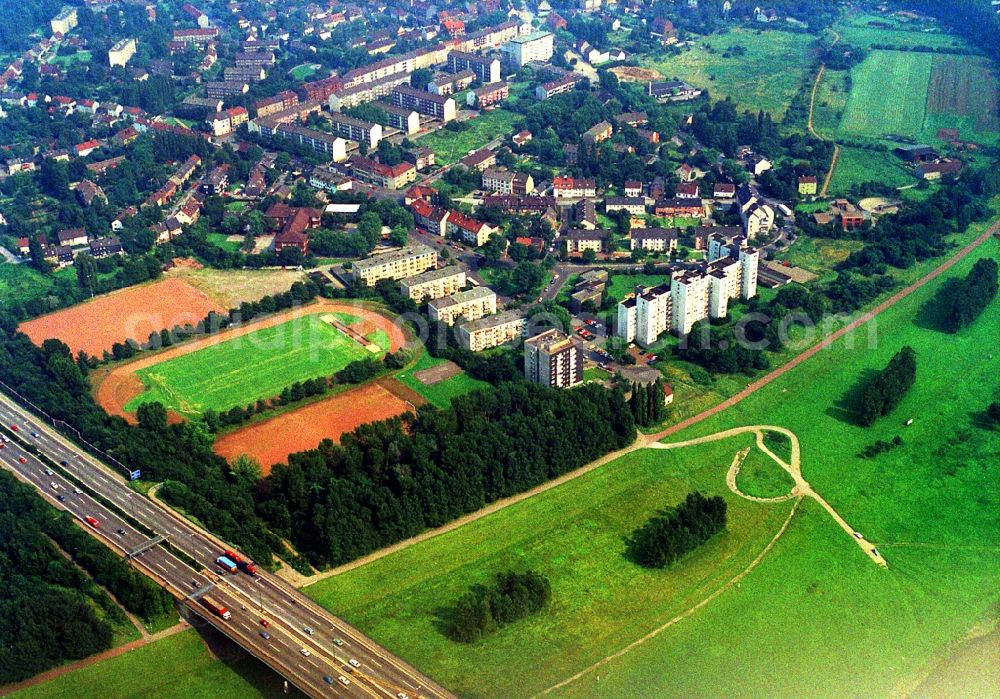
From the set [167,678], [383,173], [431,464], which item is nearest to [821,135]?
[383,173]

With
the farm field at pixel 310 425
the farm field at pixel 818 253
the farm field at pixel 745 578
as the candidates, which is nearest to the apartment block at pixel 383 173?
the farm field at pixel 818 253

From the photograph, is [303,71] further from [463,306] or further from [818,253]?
[818,253]

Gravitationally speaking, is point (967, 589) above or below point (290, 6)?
below

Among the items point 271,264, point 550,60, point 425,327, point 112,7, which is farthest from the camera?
point 112,7

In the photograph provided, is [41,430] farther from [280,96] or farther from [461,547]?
[280,96]

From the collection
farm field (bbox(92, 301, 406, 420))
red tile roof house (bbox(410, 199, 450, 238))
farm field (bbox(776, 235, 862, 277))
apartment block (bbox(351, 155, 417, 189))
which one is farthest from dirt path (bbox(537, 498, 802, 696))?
apartment block (bbox(351, 155, 417, 189))

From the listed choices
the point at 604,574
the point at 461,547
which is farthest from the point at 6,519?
the point at 604,574

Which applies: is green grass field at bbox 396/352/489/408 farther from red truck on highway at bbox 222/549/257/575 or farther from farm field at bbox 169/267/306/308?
red truck on highway at bbox 222/549/257/575
